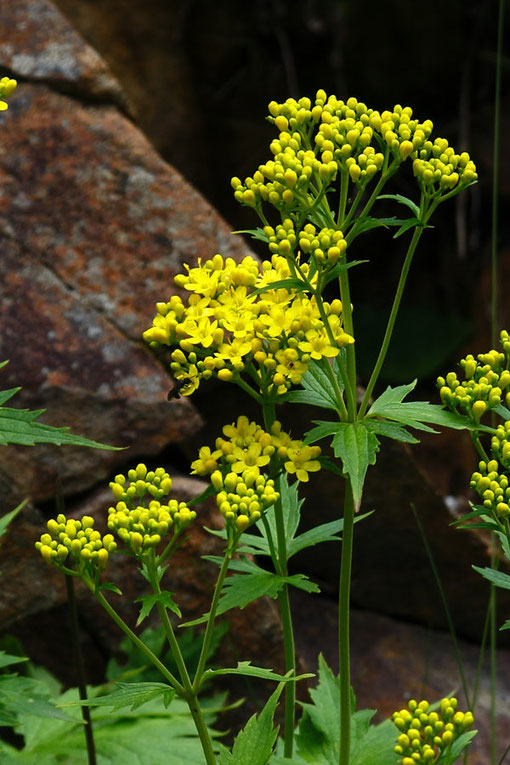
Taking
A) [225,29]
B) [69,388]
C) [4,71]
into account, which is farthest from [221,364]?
[225,29]

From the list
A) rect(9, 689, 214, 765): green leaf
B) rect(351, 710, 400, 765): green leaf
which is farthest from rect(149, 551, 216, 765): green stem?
rect(9, 689, 214, 765): green leaf

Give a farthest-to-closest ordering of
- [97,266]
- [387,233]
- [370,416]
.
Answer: [387,233] < [97,266] < [370,416]

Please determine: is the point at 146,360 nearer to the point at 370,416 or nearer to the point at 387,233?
the point at 370,416

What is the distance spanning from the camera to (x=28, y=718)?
3.41 m

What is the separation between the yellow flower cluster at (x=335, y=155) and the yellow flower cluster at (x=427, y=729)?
4.14 feet

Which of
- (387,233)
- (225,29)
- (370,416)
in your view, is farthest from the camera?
(387,233)

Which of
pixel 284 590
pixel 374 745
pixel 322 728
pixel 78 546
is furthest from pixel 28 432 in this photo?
pixel 374 745

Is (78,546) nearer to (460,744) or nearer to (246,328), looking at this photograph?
(246,328)

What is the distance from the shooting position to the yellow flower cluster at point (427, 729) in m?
2.20

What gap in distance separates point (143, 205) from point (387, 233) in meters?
3.48

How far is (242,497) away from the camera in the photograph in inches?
84.3

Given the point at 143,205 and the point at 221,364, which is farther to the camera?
the point at 143,205

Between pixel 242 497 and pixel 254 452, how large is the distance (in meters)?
0.15

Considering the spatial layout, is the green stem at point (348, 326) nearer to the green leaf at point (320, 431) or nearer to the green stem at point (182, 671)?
the green leaf at point (320, 431)
